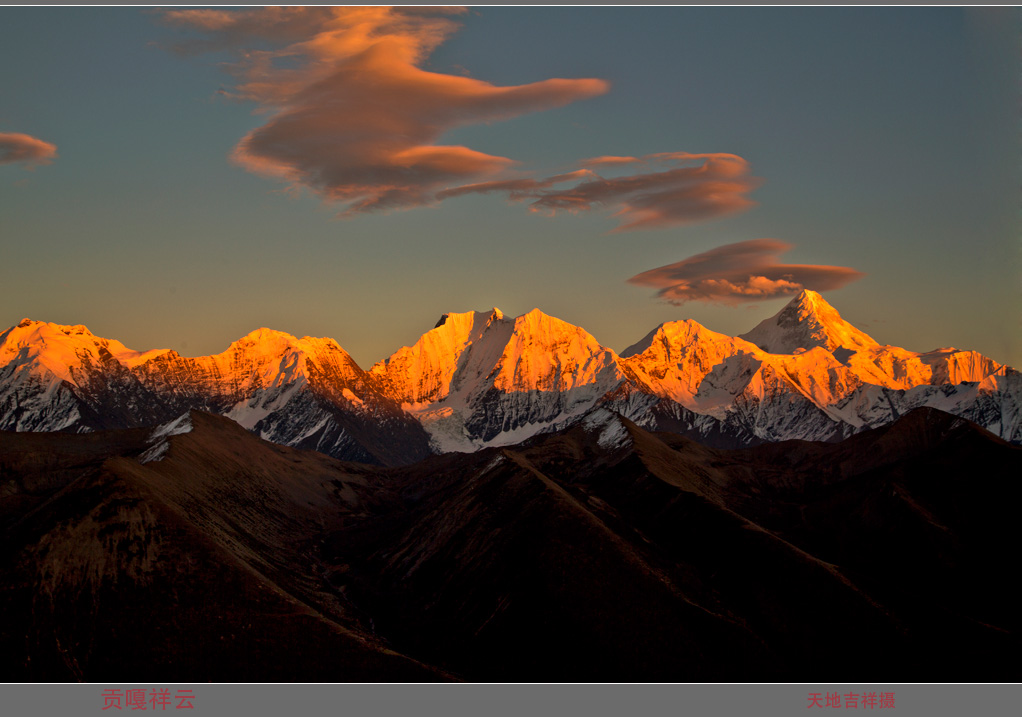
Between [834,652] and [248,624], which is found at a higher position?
[248,624]

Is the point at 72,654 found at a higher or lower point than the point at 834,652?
higher

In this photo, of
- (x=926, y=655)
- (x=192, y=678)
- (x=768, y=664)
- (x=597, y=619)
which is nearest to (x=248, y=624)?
(x=192, y=678)

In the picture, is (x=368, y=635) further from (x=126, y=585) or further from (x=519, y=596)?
(x=126, y=585)

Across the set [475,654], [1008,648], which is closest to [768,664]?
[1008,648]

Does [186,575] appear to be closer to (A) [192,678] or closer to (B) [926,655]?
(A) [192,678]

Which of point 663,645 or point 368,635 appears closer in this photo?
point 663,645

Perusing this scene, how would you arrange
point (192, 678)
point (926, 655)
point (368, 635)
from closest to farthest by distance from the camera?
point (192, 678) → point (926, 655) → point (368, 635)

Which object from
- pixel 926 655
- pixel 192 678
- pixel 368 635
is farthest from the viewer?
pixel 368 635

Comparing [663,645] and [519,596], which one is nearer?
[663,645]

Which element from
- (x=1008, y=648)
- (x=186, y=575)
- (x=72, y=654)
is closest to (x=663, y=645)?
(x=1008, y=648)
